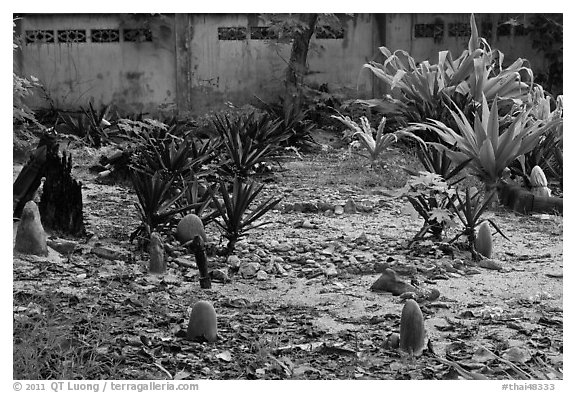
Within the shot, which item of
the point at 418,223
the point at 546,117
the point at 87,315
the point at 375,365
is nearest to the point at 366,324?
the point at 375,365

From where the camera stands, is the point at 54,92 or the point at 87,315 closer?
the point at 87,315

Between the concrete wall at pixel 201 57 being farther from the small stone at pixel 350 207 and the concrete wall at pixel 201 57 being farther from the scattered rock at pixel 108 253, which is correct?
the scattered rock at pixel 108 253

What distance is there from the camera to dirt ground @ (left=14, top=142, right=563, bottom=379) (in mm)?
2861

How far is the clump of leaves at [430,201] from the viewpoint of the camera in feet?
13.9

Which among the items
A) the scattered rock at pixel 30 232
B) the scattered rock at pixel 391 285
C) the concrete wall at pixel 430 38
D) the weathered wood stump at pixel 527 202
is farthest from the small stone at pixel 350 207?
the concrete wall at pixel 430 38

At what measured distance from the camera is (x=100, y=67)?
22.5 feet

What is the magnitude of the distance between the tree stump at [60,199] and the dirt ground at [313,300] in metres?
Result: 0.15

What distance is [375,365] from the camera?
9.40 feet

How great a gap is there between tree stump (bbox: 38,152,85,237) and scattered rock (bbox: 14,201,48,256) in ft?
1.09

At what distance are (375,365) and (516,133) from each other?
300cm

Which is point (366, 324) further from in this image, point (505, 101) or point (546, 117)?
point (505, 101)

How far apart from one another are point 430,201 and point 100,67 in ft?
11.7

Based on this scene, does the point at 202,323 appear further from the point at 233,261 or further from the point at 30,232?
the point at 30,232

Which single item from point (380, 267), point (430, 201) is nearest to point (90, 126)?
point (430, 201)
